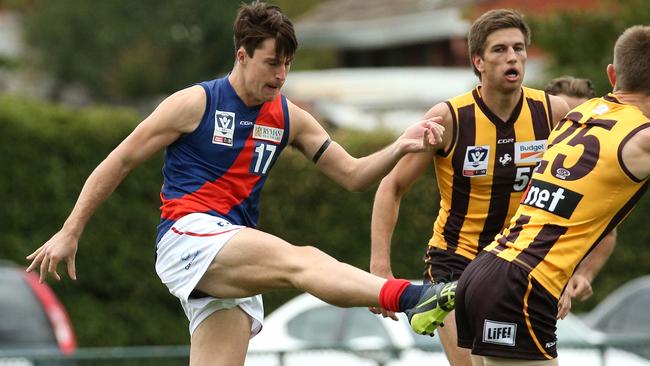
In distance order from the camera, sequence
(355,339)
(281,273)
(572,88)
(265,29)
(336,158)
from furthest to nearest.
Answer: (355,339), (572,88), (336,158), (265,29), (281,273)

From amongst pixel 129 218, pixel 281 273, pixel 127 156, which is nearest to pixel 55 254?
pixel 127 156

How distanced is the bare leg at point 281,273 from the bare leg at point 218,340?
0.41 m

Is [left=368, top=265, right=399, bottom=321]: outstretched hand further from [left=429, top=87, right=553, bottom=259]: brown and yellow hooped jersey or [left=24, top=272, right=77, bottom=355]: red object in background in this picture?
[left=24, top=272, right=77, bottom=355]: red object in background

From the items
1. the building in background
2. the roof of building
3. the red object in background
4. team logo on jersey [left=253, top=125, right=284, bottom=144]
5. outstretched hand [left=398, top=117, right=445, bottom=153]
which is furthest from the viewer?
the roof of building

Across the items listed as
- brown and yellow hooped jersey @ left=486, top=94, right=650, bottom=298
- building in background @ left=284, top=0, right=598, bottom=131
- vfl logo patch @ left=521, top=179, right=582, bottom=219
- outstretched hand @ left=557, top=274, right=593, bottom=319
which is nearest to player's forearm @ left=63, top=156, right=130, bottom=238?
brown and yellow hooped jersey @ left=486, top=94, right=650, bottom=298

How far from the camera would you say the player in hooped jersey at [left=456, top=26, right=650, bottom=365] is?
6.27 metres

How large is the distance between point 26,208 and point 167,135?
9.90 meters

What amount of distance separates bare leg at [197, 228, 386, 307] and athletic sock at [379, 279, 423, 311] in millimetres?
39

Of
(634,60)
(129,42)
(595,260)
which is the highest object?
(634,60)

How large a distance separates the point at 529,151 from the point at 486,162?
245 millimetres

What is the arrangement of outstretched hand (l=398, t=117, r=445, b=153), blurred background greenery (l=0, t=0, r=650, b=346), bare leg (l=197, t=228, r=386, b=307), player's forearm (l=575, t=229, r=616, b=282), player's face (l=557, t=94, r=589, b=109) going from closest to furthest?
bare leg (l=197, t=228, r=386, b=307) < outstretched hand (l=398, t=117, r=445, b=153) < player's forearm (l=575, t=229, r=616, b=282) < player's face (l=557, t=94, r=589, b=109) < blurred background greenery (l=0, t=0, r=650, b=346)

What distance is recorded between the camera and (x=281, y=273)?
22.0 ft

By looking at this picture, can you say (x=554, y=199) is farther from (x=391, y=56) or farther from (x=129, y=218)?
(x=391, y=56)

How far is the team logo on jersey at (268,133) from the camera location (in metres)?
7.33
